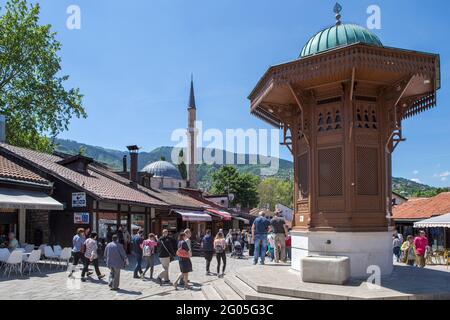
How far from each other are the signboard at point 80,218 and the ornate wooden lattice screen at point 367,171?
12.8m

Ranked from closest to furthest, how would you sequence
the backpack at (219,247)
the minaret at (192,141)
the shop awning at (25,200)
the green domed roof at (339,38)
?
the green domed roof at (339,38) → the backpack at (219,247) → the shop awning at (25,200) → the minaret at (192,141)

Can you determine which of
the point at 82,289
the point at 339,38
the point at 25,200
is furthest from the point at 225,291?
the point at 25,200

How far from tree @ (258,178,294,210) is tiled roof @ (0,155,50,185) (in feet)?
208

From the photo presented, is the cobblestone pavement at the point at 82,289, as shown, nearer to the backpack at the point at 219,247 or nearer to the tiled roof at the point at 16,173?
the backpack at the point at 219,247

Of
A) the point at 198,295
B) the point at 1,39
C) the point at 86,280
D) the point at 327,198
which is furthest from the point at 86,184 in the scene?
the point at 1,39

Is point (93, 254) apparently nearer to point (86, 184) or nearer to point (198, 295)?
point (198, 295)

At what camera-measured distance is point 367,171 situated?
35.1 feet

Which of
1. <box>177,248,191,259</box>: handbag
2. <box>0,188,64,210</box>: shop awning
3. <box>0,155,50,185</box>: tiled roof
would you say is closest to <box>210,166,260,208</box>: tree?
<box>0,155,50,185</box>: tiled roof

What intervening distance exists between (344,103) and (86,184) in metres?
13.3

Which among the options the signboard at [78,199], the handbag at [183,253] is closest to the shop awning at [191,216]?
the signboard at [78,199]

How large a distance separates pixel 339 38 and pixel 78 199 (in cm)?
1322

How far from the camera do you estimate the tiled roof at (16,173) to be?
17.4m
